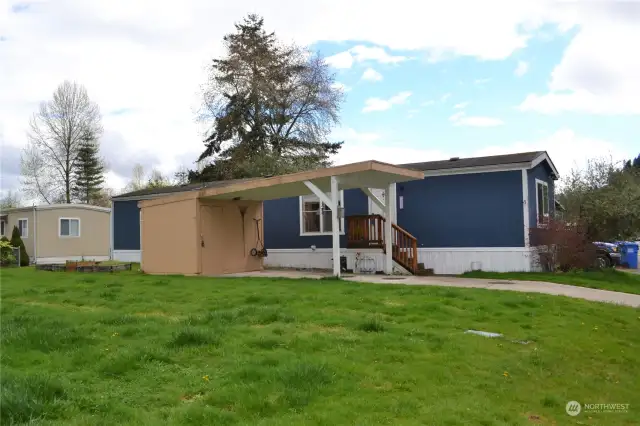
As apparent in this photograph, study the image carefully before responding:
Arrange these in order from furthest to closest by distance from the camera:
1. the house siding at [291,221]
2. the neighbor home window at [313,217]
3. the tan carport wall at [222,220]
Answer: the neighbor home window at [313,217] → the house siding at [291,221] → the tan carport wall at [222,220]

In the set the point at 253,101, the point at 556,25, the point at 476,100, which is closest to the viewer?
the point at 556,25

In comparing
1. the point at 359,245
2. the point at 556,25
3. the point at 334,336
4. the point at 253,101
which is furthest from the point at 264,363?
the point at 253,101

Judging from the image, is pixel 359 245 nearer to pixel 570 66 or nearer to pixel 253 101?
pixel 570 66

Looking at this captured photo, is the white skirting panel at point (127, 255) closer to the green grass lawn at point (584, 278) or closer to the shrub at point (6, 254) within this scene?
the shrub at point (6, 254)

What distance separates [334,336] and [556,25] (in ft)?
21.7

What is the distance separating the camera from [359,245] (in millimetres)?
14680

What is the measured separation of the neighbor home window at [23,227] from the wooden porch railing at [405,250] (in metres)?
16.7

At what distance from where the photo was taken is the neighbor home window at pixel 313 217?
1630 cm

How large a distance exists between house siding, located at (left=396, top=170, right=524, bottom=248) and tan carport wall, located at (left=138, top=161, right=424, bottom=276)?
844mm

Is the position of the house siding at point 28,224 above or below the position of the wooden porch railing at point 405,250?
above

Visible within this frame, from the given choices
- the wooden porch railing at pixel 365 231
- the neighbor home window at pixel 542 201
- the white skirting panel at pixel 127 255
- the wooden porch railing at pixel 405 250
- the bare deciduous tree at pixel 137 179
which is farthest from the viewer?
the bare deciduous tree at pixel 137 179

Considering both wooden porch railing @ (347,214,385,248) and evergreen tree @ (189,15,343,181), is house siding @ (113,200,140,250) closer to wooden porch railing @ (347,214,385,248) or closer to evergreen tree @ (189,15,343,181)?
wooden porch railing @ (347,214,385,248)

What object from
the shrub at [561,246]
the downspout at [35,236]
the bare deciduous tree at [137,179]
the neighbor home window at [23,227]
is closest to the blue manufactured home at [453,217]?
the shrub at [561,246]

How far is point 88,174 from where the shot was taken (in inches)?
1532
